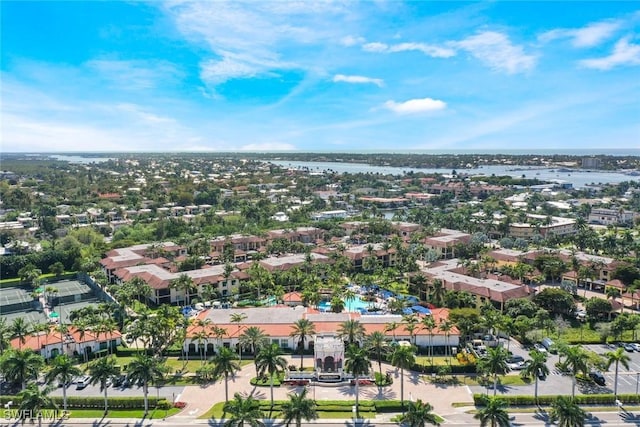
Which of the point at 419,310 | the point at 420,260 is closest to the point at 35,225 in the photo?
the point at 420,260

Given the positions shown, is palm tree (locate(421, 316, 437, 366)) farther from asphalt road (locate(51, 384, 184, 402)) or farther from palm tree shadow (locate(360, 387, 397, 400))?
asphalt road (locate(51, 384, 184, 402))

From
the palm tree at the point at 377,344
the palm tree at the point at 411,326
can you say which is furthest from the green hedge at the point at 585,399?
the palm tree at the point at 411,326

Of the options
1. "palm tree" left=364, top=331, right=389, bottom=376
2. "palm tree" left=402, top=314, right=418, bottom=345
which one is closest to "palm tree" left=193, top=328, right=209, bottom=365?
"palm tree" left=364, top=331, right=389, bottom=376

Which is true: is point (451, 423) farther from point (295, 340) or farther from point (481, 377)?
point (295, 340)

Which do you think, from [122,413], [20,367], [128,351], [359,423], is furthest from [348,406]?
[20,367]

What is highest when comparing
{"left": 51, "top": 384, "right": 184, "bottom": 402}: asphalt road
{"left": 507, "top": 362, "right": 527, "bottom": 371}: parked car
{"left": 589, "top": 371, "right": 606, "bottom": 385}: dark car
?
{"left": 589, "top": 371, "right": 606, "bottom": 385}: dark car

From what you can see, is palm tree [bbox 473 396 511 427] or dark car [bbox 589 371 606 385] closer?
palm tree [bbox 473 396 511 427]

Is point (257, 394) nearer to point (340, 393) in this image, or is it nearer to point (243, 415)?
point (340, 393)
